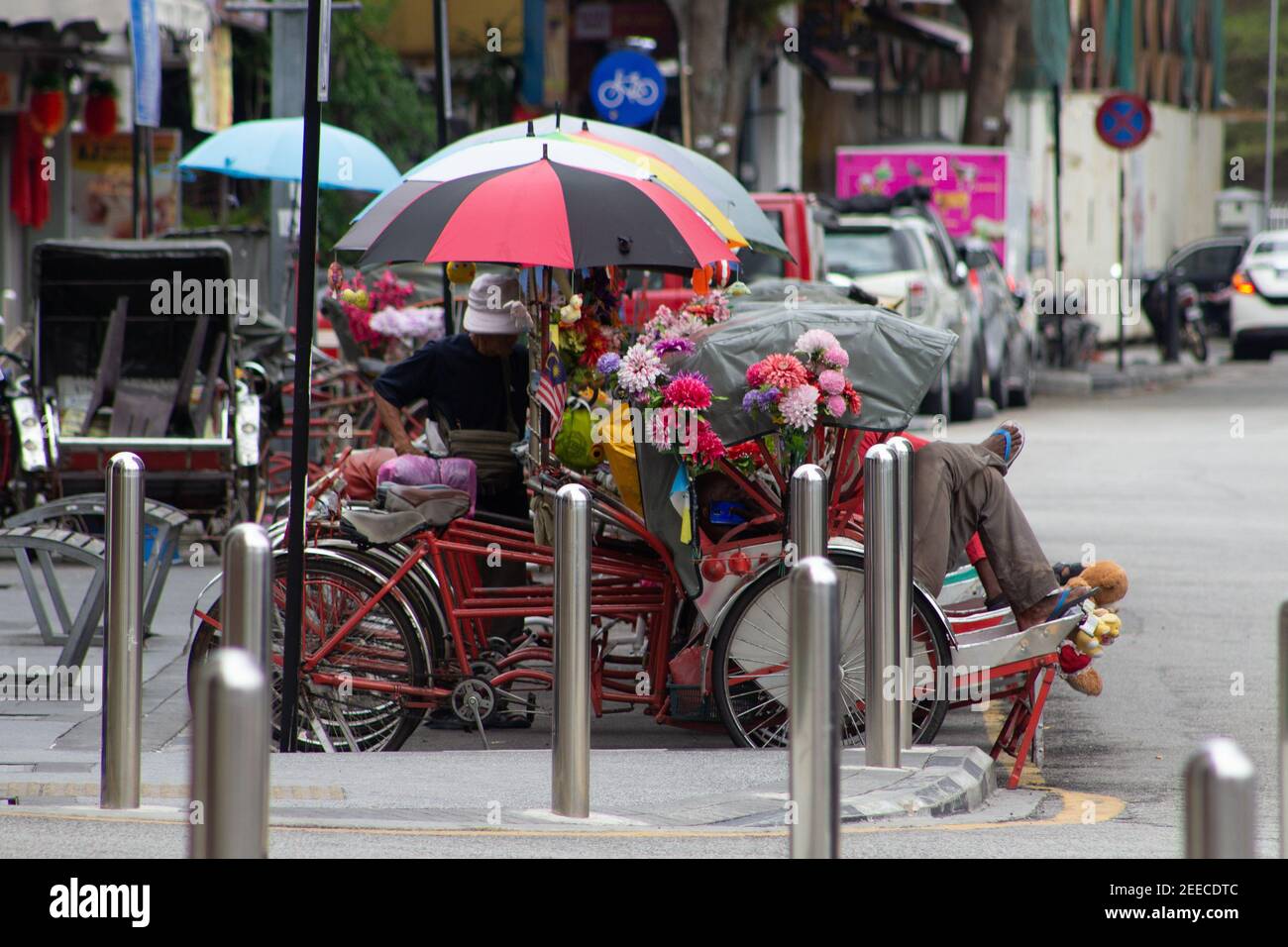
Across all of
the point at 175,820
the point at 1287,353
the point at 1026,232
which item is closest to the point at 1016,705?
the point at 175,820

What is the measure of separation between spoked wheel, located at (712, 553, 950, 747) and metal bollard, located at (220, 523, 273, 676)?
8.80 feet

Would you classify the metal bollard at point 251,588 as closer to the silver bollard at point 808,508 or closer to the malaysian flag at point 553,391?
the silver bollard at point 808,508

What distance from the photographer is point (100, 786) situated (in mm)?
6215

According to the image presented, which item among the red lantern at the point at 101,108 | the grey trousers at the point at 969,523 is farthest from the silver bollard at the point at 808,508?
the red lantern at the point at 101,108

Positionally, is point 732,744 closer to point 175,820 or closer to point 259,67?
point 175,820

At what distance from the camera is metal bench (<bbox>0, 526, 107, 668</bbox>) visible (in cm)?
836

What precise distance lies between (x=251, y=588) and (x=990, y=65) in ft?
92.7

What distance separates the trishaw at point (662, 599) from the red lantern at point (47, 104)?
475 inches

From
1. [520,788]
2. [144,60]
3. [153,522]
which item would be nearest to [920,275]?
[144,60]

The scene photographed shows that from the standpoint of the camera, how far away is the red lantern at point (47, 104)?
18.6 meters

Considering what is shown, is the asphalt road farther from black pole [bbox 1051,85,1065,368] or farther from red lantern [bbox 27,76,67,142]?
red lantern [bbox 27,76,67,142]

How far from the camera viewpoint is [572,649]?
5949 mm

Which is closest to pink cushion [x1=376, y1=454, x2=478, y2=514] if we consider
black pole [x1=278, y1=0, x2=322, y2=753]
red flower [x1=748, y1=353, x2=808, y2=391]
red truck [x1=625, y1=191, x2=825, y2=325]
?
black pole [x1=278, y1=0, x2=322, y2=753]

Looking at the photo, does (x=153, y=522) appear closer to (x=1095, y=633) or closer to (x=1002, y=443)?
(x=1002, y=443)
